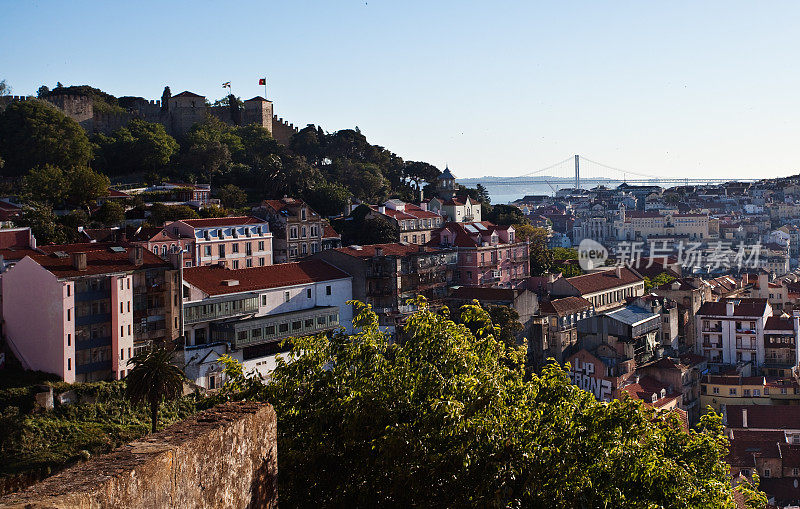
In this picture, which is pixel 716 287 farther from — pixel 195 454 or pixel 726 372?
pixel 195 454

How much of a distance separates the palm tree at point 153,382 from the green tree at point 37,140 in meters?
22.4

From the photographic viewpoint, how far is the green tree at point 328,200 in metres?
42.2

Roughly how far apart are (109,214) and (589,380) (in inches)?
773

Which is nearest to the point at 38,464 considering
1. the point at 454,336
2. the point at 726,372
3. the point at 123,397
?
the point at 123,397

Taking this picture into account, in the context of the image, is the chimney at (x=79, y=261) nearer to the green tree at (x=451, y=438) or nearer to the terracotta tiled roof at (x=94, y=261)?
the terracotta tiled roof at (x=94, y=261)

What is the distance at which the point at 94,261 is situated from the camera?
903 inches

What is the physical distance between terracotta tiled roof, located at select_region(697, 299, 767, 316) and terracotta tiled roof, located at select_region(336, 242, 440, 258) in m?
13.6

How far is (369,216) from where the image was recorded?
39250mm

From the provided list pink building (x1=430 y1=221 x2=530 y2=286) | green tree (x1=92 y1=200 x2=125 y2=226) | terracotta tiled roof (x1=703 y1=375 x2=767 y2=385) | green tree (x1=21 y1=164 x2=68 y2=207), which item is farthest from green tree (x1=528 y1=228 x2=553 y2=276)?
green tree (x1=21 y1=164 x2=68 y2=207)

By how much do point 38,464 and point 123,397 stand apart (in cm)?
391

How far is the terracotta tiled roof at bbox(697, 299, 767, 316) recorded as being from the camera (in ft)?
121

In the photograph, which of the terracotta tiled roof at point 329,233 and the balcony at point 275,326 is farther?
the terracotta tiled roof at point 329,233

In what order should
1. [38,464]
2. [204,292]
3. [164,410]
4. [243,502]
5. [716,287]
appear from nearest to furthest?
[243,502] → [38,464] → [164,410] → [204,292] → [716,287]

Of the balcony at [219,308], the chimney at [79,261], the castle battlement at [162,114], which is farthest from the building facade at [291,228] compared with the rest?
the castle battlement at [162,114]
